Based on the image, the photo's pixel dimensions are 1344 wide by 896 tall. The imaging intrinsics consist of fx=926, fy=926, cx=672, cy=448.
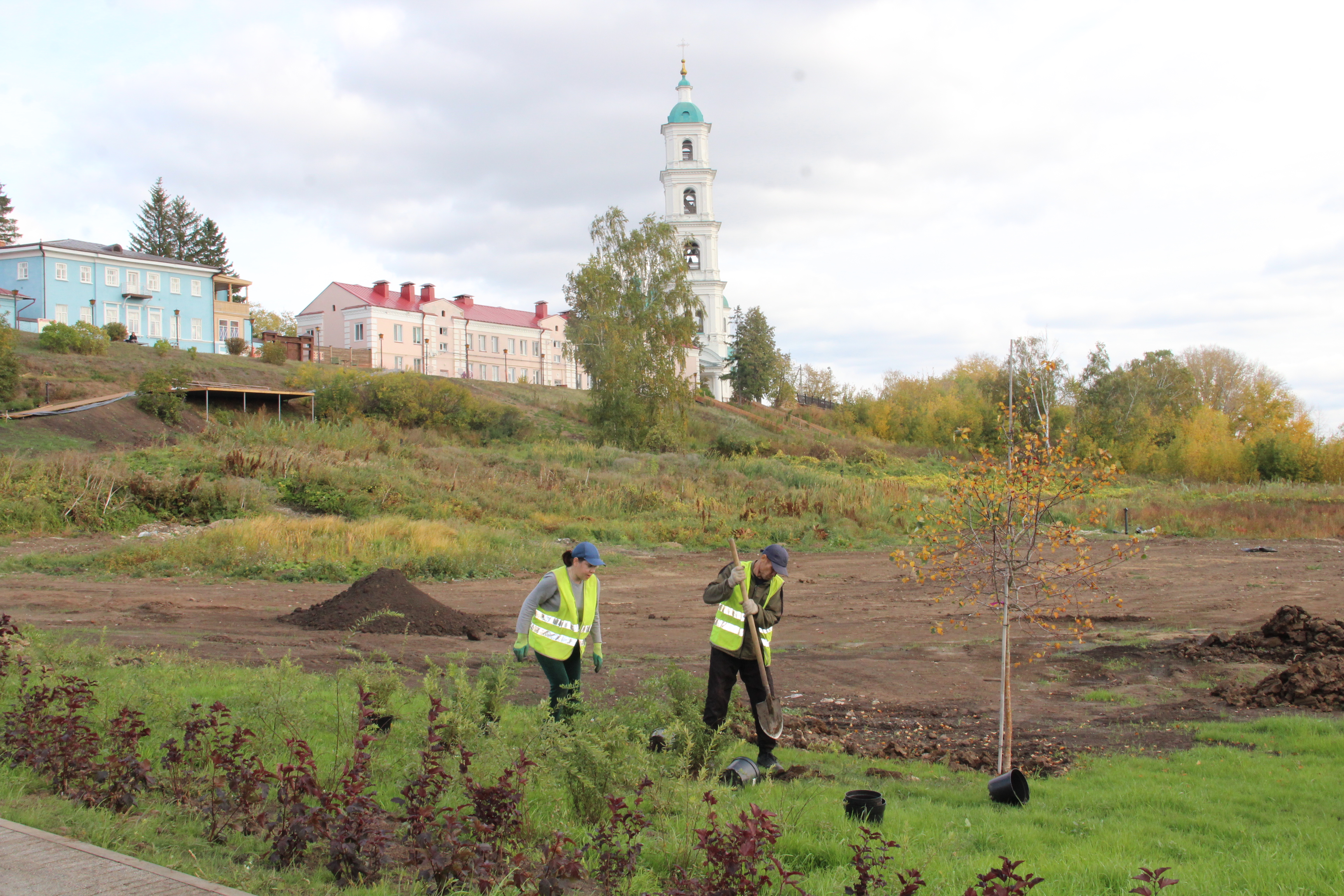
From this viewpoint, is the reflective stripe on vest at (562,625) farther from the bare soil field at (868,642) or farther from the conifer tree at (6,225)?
the conifer tree at (6,225)

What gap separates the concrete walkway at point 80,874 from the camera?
13.4ft

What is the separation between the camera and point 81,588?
1628 cm

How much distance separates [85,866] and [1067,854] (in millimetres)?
5237

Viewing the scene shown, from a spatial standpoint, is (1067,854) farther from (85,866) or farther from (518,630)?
(85,866)

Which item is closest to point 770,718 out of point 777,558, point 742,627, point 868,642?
point 742,627

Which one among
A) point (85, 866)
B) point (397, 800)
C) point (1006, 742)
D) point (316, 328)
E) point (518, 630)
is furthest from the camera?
point (316, 328)

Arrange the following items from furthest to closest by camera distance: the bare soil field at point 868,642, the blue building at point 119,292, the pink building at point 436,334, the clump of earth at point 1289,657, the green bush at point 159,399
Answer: the pink building at point 436,334 < the blue building at point 119,292 < the green bush at point 159,399 < the clump of earth at point 1289,657 < the bare soil field at point 868,642

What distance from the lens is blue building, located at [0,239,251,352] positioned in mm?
56344

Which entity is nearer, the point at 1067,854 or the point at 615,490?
the point at 1067,854

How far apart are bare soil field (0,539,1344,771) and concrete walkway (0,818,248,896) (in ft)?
16.1

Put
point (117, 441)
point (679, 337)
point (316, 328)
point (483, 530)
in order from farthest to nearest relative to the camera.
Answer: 1. point (316, 328)
2. point (679, 337)
3. point (117, 441)
4. point (483, 530)

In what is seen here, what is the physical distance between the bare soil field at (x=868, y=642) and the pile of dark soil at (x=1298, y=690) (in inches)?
9.4

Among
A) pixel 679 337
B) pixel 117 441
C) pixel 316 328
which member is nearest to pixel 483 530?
pixel 117 441

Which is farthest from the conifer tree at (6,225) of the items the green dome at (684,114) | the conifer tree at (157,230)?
the green dome at (684,114)
